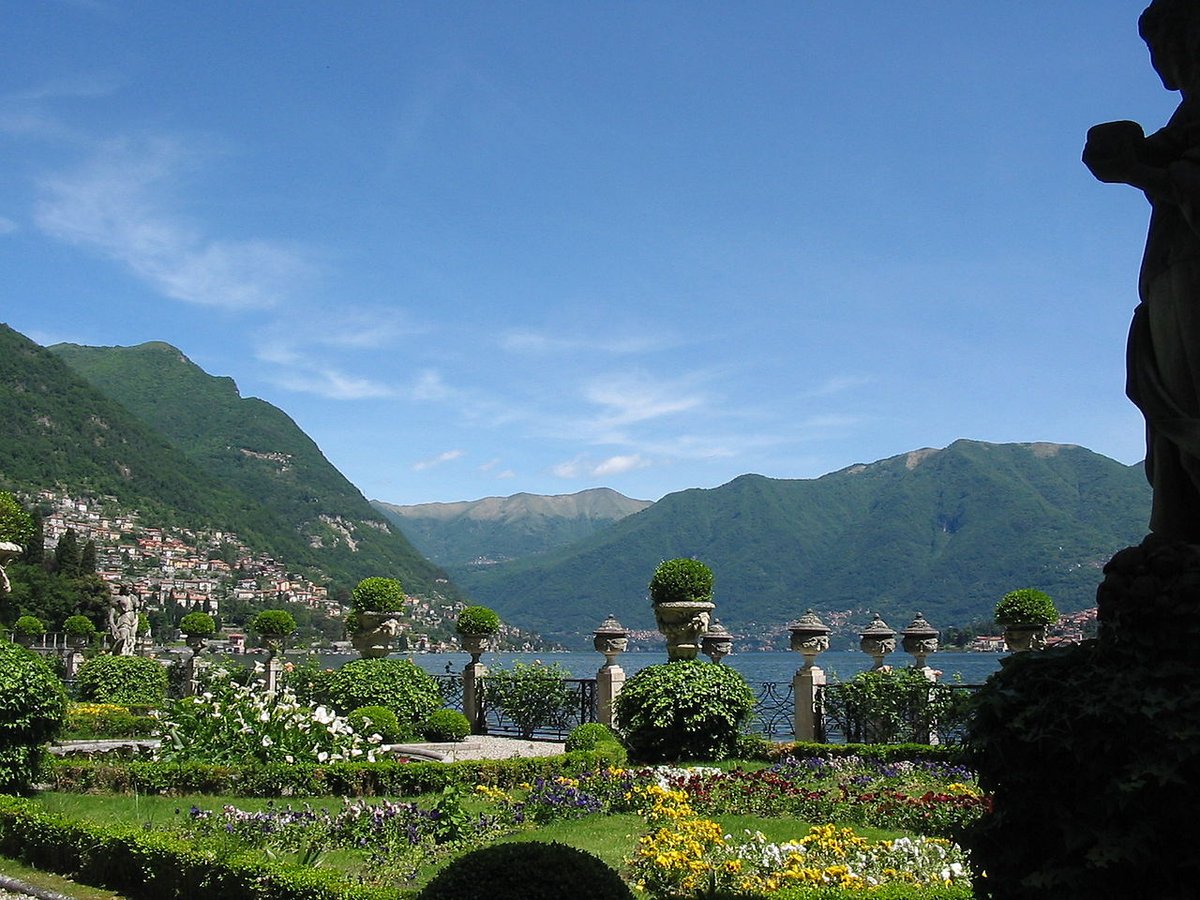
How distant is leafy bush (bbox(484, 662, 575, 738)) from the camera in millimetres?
19344

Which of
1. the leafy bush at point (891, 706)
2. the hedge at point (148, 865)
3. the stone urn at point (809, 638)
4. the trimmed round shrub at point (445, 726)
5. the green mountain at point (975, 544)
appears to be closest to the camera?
the hedge at point (148, 865)

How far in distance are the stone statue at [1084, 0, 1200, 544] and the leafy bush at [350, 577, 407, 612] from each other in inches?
668

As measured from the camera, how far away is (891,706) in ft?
50.0

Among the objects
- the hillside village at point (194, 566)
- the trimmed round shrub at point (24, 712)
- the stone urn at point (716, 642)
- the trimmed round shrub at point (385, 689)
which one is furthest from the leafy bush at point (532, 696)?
the hillside village at point (194, 566)

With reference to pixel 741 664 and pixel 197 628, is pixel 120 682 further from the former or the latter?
pixel 741 664

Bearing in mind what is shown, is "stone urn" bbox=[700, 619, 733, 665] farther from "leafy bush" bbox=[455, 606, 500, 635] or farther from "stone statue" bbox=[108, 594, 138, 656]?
"stone statue" bbox=[108, 594, 138, 656]

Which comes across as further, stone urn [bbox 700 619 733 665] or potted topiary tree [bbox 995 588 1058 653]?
stone urn [bbox 700 619 733 665]

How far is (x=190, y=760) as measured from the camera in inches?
480

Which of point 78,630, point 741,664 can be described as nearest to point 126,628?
point 78,630

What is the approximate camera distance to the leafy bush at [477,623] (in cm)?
1998

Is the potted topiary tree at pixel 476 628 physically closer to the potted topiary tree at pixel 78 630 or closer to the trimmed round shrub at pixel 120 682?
the trimmed round shrub at pixel 120 682

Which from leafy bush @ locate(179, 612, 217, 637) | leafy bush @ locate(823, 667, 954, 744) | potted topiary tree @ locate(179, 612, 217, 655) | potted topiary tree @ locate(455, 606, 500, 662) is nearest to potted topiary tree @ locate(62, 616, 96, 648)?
potted topiary tree @ locate(179, 612, 217, 655)

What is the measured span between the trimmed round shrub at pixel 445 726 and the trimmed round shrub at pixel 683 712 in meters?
4.97

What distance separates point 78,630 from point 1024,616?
Answer: 29.8m
